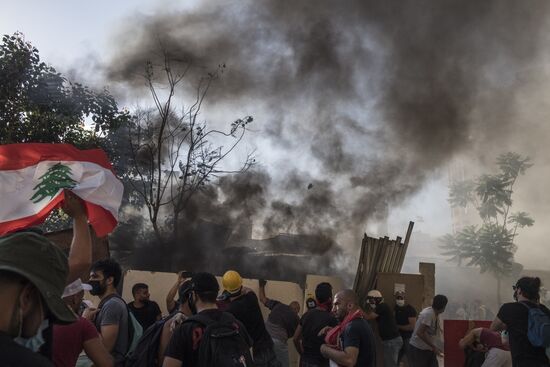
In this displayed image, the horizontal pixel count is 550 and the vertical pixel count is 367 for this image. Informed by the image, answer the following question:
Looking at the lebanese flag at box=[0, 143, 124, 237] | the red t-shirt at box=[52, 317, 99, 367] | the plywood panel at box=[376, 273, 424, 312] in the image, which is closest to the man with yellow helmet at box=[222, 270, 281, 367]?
→ the red t-shirt at box=[52, 317, 99, 367]

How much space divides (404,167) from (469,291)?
11884 millimetres

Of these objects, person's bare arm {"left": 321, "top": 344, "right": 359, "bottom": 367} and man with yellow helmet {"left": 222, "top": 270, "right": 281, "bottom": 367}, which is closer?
person's bare arm {"left": 321, "top": 344, "right": 359, "bottom": 367}

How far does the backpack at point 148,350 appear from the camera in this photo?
312 centimetres

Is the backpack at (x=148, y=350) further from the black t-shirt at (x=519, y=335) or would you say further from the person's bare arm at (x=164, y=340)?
the black t-shirt at (x=519, y=335)

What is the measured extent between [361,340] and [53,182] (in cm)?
245

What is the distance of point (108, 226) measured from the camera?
8.69 feet

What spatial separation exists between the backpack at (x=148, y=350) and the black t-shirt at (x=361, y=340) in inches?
55.1

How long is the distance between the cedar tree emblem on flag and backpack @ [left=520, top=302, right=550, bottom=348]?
11.4ft

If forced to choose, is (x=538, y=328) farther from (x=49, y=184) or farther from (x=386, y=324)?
(x=49, y=184)

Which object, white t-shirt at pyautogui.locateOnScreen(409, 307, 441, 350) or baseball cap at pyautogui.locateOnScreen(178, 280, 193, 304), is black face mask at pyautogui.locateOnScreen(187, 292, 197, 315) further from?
white t-shirt at pyautogui.locateOnScreen(409, 307, 441, 350)

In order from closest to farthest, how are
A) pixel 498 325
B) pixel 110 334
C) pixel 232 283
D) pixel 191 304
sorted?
pixel 191 304 → pixel 110 334 → pixel 498 325 → pixel 232 283

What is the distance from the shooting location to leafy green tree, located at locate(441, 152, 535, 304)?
18.3m

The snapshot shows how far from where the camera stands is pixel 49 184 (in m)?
2.61

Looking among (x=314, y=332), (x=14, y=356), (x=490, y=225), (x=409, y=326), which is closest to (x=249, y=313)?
(x=314, y=332)
